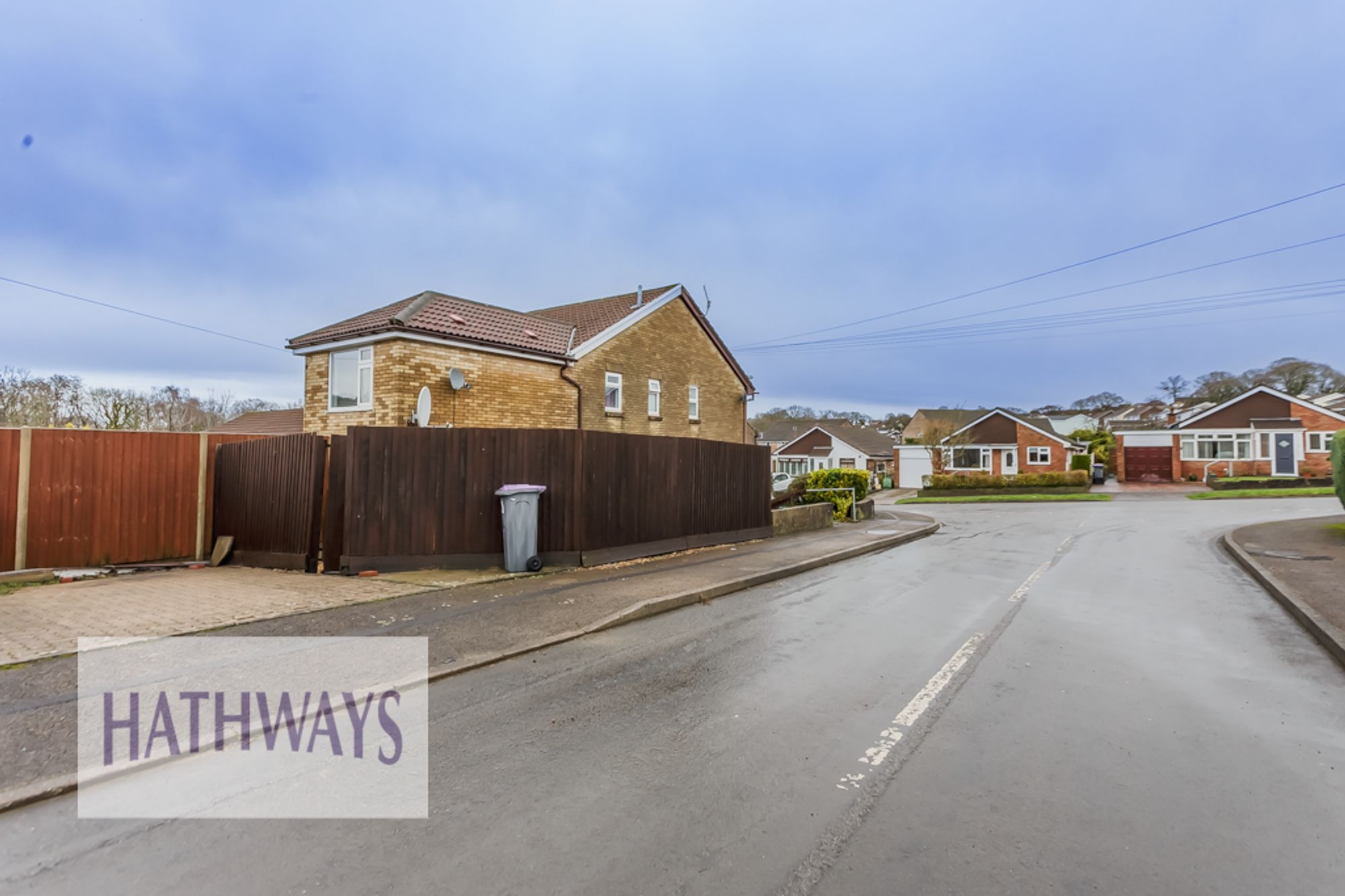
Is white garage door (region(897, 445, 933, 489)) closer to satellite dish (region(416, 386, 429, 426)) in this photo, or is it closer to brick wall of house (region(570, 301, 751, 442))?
brick wall of house (region(570, 301, 751, 442))

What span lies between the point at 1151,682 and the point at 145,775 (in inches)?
268

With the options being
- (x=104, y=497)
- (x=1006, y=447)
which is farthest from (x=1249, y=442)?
(x=104, y=497)

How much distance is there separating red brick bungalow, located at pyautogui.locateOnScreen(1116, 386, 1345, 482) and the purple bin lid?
4782 cm

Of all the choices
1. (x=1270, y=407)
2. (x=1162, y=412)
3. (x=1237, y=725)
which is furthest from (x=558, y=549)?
(x=1162, y=412)

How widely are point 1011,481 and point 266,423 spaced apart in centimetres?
4400

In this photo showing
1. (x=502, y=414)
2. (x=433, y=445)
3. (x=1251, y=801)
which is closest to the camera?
(x=1251, y=801)

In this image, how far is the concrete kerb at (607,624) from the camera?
3359 millimetres

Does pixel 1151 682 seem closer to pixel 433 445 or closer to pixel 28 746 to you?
pixel 28 746

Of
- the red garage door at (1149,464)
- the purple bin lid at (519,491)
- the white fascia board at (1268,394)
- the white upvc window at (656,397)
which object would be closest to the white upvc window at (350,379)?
the purple bin lid at (519,491)

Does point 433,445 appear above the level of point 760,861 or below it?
above

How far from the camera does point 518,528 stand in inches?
374

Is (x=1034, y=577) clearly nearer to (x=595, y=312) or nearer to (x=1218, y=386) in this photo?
(x=595, y=312)

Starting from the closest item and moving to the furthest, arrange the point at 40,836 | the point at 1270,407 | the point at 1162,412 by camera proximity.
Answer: the point at 40,836
the point at 1270,407
the point at 1162,412

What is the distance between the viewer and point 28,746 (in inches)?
150
